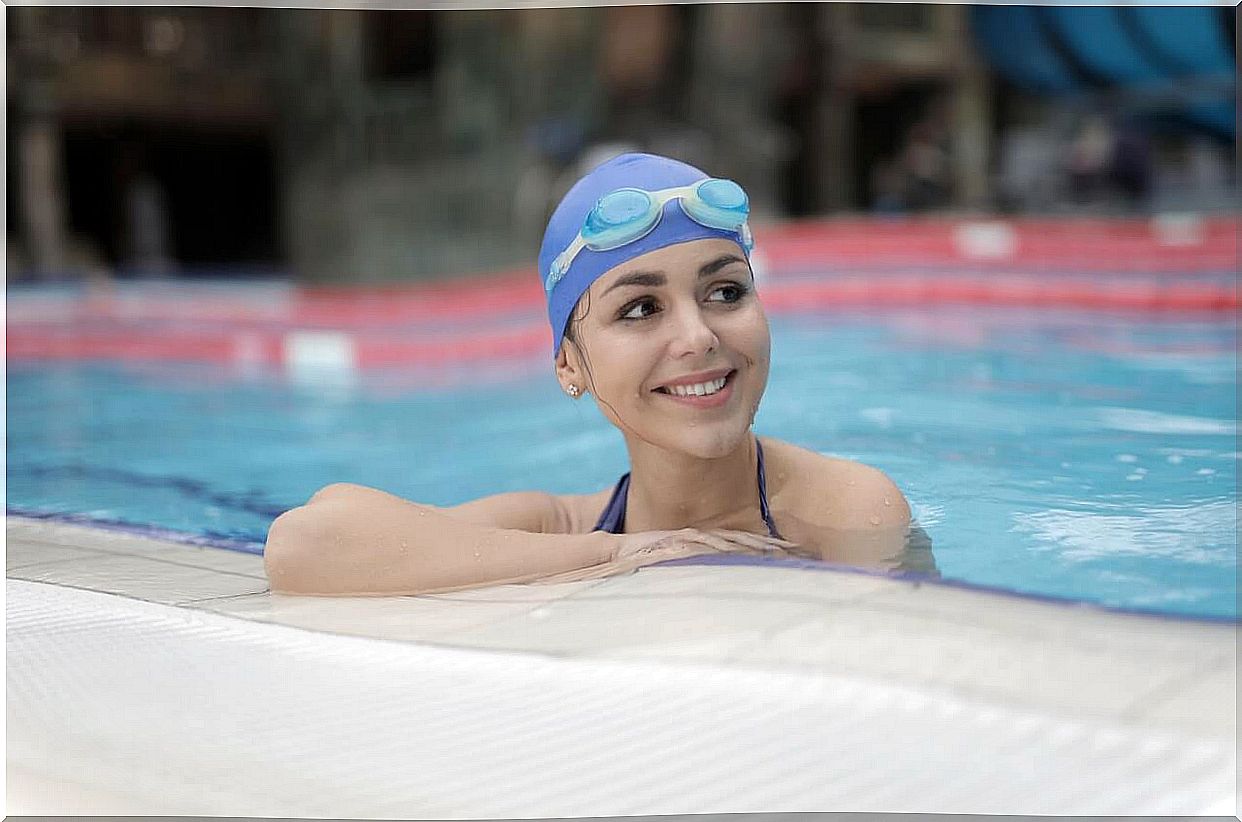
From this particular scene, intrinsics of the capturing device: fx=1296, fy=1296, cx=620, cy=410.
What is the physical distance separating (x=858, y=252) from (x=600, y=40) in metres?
6.02

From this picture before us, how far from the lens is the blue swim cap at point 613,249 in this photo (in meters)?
2.63

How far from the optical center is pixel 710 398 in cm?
261

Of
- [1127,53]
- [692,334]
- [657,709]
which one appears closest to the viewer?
[657,709]

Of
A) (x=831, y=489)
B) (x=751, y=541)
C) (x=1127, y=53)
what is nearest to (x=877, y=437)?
(x=831, y=489)

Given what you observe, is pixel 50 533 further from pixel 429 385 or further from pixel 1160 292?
pixel 1160 292

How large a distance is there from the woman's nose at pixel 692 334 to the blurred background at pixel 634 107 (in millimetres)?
9684

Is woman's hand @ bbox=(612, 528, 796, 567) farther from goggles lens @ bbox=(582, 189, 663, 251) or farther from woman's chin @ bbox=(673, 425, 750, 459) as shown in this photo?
goggles lens @ bbox=(582, 189, 663, 251)

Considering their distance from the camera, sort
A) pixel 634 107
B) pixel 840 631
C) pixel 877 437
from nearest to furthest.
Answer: pixel 840 631, pixel 877 437, pixel 634 107

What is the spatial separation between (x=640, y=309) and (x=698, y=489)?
459mm

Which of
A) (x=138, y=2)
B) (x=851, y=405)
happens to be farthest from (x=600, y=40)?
(x=138, y=2)

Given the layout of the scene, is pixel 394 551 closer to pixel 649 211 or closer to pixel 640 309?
pixel 640 309

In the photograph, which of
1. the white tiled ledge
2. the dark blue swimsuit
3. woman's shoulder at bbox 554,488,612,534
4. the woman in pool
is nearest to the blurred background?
woman's shoulder at bbox 554,488,612,534

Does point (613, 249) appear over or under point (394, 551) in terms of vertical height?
over

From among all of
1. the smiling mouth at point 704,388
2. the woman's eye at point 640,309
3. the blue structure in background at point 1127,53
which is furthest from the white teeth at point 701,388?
the blue structure in background at point 1127,53
